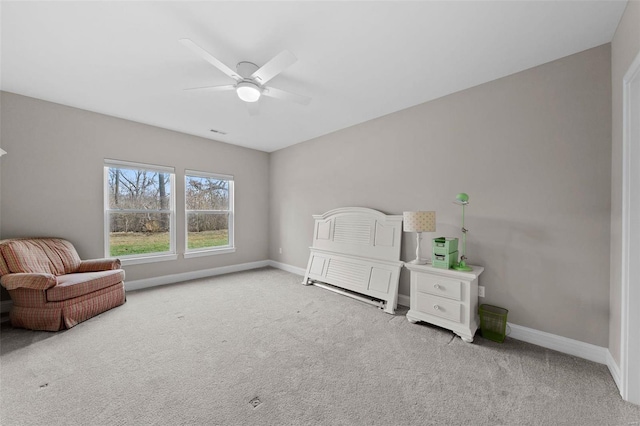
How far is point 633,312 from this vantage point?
1.55 metres

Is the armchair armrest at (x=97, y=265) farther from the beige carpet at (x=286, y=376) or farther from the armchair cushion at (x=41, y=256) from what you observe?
the beige carpet at (x=286, y=376)

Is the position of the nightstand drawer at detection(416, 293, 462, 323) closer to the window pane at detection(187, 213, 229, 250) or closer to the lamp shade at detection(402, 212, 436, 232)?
the lamp shade at detection(402, 212, 436, 232)

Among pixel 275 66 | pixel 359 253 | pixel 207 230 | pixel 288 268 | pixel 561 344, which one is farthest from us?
pixel 288 268

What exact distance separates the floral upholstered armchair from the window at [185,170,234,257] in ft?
4.82

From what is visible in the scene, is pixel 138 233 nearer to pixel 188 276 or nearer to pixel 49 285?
pixel 188 276

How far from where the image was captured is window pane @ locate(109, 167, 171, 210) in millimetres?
3662

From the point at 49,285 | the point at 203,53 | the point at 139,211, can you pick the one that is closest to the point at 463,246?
the point at 203,53

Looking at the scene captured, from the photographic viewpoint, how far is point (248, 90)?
2246 millimetres

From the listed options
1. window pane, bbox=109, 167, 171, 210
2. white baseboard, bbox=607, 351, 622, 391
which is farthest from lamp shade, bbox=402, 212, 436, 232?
window pane, bbox=109, 167, 171, 210

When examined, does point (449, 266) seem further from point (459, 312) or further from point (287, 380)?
point (287, 380)

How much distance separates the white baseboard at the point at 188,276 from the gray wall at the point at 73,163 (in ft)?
0.25

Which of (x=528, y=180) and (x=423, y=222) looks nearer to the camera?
(x=528, y=180)

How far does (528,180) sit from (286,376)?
2.79 m

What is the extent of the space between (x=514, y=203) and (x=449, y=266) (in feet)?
2.92
